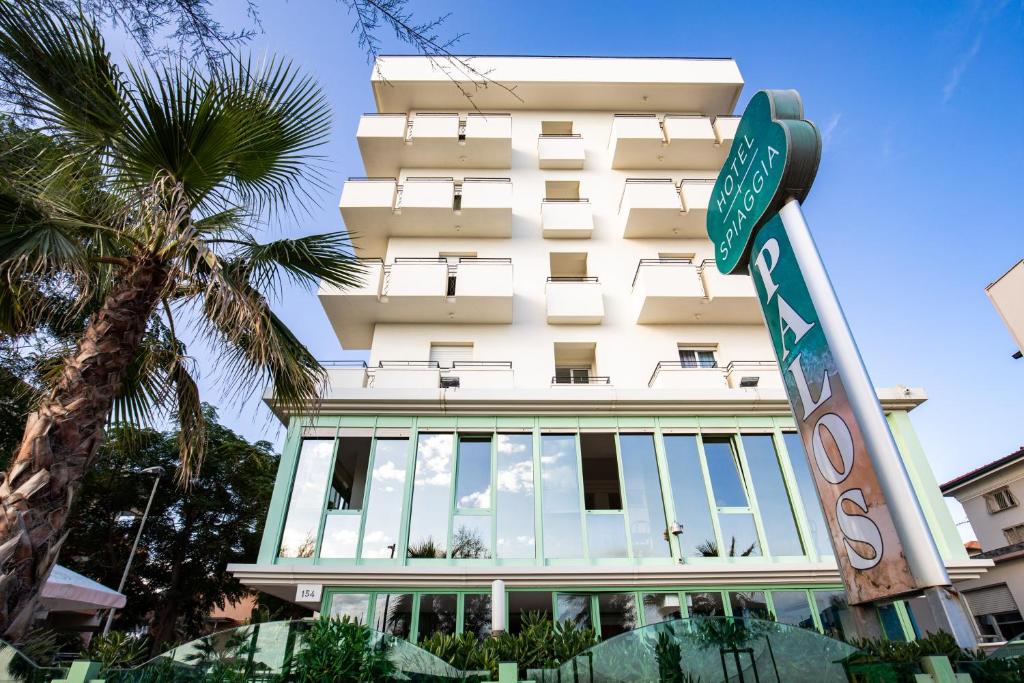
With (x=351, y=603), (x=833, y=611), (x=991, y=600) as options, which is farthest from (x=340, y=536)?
(x=991, y=600)

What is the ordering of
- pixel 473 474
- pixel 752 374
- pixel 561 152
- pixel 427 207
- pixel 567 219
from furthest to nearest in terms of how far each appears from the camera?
pixel 561 152 < pixel 567 219 < pixel 427 207 < pixel 752 374 < pixel 473 474

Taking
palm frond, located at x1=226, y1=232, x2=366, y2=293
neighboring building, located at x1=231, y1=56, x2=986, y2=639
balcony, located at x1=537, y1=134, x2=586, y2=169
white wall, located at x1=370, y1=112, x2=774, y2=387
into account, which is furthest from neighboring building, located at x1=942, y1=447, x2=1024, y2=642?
palm frond, located at x1=226, y1=232, x2=366, y2=293

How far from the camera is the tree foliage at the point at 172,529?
60.2 ft

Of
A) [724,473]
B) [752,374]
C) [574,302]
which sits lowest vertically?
[724,473]

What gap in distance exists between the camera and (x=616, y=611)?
28.5 ft

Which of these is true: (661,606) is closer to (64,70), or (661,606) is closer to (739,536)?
(739,536)

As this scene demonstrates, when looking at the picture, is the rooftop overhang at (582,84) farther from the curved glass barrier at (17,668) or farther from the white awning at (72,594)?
the curved glass barrier at (17,668)

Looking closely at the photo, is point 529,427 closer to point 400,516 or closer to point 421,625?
point 400,516

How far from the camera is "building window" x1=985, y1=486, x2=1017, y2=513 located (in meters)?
17.1

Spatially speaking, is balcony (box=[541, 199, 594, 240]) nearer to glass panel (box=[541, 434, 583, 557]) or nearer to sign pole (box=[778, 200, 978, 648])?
glass panel (box=[541, 434, 583, 557])

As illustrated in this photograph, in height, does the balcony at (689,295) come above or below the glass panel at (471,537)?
above

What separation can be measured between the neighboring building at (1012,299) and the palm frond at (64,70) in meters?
17.0

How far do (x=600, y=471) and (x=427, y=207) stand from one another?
339 inches

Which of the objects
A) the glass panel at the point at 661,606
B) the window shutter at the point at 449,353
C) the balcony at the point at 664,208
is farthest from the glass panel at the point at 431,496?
the balcony at the point at 664,208
